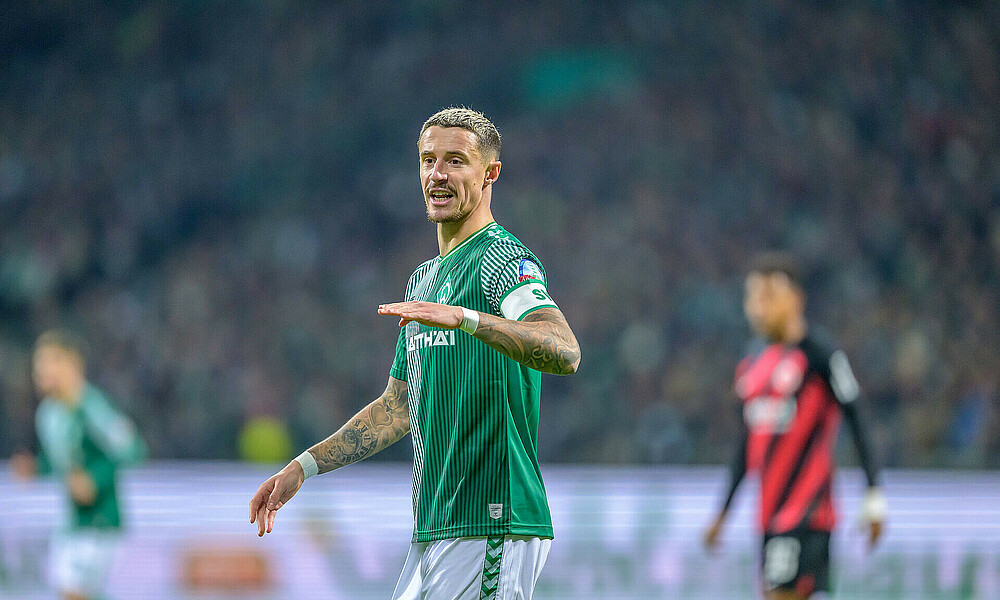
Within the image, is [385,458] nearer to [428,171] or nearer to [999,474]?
[999,474]

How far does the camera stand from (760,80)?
530 inches

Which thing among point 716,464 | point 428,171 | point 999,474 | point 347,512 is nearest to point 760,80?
point 716,464

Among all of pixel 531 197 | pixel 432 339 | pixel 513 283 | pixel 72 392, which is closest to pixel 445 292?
pixel 432 339

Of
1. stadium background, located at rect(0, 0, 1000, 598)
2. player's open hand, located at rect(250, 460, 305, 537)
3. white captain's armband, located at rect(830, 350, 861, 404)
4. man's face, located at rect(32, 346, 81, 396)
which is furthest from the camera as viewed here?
stadium background, located at rect(0, 0, 1000, 598)

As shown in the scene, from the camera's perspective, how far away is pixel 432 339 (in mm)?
2541

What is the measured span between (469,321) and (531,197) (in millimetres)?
10578

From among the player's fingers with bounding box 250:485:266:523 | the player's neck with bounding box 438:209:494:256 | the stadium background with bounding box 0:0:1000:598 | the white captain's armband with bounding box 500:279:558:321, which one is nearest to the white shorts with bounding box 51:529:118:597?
the stadium background with bounding box 0:0:1000:598

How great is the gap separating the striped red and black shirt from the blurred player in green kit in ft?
11.9

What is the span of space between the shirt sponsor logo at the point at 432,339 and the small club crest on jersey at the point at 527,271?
24 centimetres

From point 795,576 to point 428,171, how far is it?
134 inches

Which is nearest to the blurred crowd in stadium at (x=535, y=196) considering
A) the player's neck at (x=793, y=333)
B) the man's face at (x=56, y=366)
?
the man's face at (x=56, y=366)

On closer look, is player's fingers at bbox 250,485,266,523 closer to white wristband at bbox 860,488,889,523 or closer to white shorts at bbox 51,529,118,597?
white wristband at bbox 860,488,889,523

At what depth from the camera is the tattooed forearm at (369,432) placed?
9.04ft

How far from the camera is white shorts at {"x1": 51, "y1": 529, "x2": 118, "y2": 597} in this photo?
6414mm
